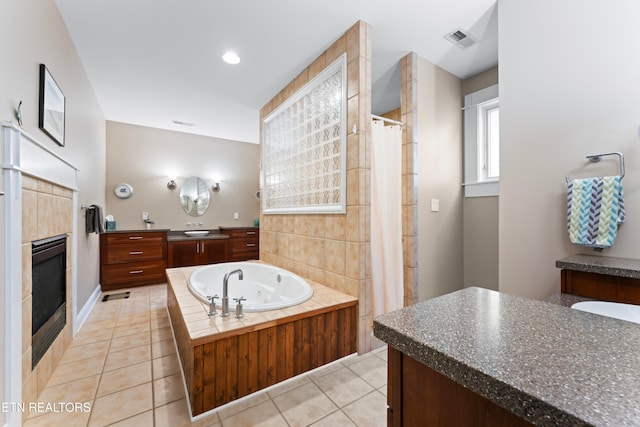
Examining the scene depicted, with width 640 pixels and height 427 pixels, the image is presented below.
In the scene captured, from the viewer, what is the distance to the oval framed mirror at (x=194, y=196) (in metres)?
4.87

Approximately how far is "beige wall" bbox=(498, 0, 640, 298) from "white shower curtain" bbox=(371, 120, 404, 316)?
31.7 inches

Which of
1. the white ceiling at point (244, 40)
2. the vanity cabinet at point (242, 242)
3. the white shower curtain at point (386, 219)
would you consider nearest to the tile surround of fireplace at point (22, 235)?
the white ceiling at point (244, 40)

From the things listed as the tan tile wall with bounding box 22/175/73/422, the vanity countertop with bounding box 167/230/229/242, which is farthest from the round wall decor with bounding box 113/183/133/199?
the tan tile wall with bounding box 22/175/73/422

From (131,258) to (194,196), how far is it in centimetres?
147

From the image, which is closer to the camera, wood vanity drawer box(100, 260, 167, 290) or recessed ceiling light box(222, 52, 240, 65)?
recessed ceiling light box(222, 52, 240, 65)

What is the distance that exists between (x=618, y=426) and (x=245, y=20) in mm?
2679

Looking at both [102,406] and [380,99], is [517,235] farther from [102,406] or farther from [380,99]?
[102,406]

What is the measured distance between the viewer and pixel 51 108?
1.90 metres

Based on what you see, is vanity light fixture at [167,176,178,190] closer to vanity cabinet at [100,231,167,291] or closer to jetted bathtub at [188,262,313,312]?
vanity cabinet at [100,231,167,291]

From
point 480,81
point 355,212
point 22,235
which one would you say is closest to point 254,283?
point 355,212

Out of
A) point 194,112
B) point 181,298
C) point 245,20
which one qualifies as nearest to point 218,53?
point 245,20

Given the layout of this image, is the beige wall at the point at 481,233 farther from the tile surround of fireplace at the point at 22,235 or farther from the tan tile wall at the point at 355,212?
the tile surround of fireplace at the point at 22,235

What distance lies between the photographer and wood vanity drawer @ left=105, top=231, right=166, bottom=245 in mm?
3788

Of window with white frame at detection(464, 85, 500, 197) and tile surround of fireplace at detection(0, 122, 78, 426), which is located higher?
window with white frame at detection(464, 85, 500, 197)
